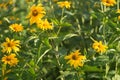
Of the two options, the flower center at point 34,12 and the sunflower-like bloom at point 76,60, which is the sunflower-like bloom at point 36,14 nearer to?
the flower center at point 34,12

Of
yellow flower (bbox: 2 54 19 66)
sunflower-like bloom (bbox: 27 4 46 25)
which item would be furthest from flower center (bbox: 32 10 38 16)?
yellow flower (bbox: 2 54 19 66)

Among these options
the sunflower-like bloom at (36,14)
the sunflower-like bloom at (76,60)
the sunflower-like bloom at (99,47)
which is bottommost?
the sunflower-like bloom at (76,60)

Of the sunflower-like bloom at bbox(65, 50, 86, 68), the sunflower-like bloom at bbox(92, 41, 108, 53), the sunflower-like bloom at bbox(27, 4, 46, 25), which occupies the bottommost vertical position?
the sunflower-like bloom at bbox(65, 50, 86, 68)

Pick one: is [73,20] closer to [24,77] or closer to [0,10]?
[0,10]

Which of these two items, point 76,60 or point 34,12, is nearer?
point 76,60

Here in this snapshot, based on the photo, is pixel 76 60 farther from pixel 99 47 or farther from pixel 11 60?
pixel 11 60

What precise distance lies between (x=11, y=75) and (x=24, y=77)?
0.10m

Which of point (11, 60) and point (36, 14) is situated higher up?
point (36, 14)

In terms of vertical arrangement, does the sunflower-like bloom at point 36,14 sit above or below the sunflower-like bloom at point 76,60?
above

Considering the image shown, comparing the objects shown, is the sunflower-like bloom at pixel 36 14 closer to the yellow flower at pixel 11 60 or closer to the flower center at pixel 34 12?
the flower center at pixel 34 12

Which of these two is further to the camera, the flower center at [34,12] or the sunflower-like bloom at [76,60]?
the flower center at [34,12]

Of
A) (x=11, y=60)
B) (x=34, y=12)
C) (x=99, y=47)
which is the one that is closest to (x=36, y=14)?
(x=34, y=12)

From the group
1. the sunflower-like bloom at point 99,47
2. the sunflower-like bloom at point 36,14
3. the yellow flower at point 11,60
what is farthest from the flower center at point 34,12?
the sunflower-like bloom at point 99,47

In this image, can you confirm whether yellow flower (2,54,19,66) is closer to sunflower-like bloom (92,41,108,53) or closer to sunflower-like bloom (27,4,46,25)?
sunflower-like bloom (27,4,46,25)
